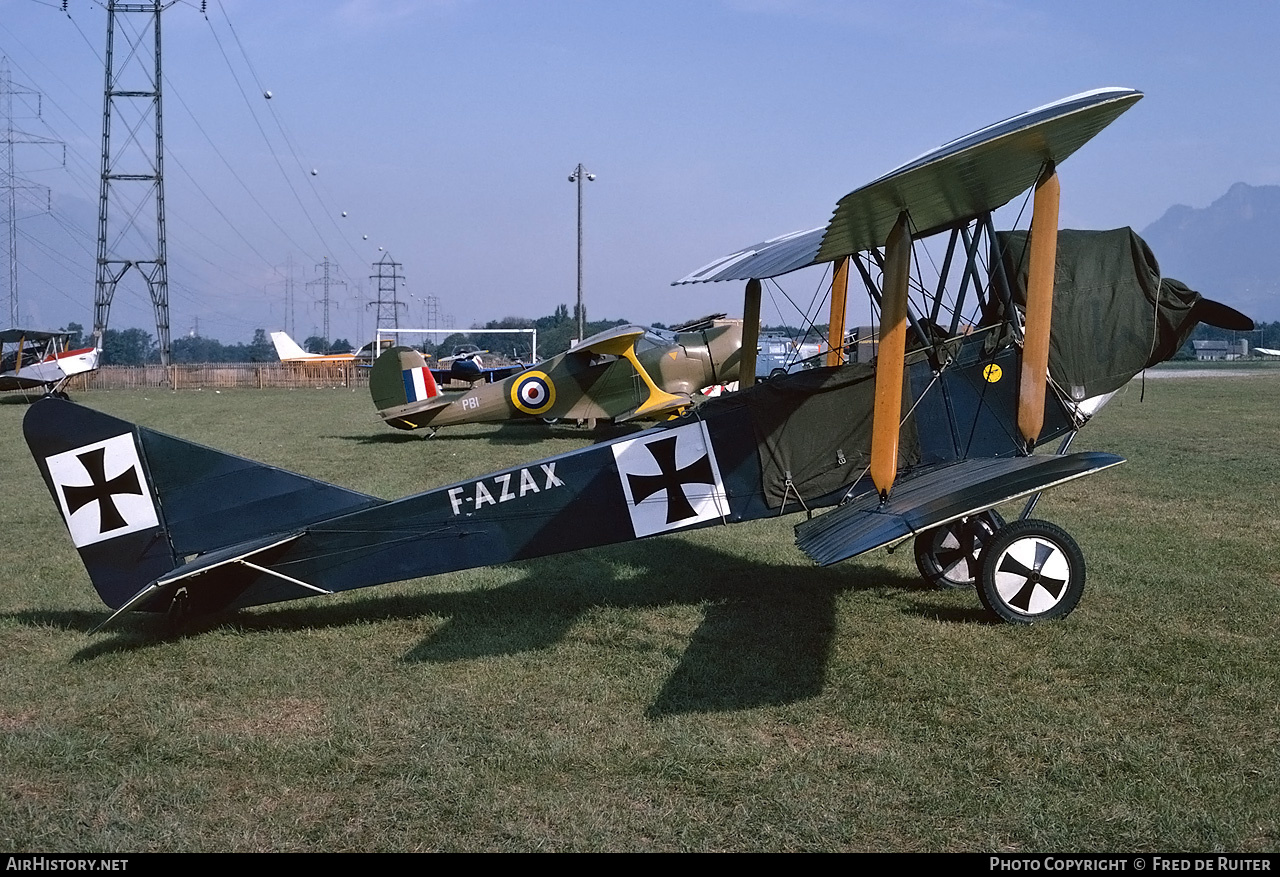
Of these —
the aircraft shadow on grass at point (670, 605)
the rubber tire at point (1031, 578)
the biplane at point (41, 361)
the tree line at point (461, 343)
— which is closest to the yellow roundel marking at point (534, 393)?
the aircraft shadow on grass at point (670, 605)

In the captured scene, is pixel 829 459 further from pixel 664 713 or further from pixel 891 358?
pixel 664 713

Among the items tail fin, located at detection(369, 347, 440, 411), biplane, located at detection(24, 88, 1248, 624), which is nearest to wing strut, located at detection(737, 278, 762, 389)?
biplane, located at detection(24, 88, 1248, 624)

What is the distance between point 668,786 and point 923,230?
14.0 ft

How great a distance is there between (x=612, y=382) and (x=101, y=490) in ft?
41.3

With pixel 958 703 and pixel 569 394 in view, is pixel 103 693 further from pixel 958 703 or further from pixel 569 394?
pixel 569 394

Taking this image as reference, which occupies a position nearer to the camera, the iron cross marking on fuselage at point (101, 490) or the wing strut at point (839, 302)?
the iron cross marking on fuselage at point (101, 490)

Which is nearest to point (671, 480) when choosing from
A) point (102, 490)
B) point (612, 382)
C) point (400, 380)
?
point (102, 490)

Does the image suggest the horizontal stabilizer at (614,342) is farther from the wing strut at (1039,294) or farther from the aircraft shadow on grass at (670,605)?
the wing strut at (1039,294)

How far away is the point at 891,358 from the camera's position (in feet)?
18.5

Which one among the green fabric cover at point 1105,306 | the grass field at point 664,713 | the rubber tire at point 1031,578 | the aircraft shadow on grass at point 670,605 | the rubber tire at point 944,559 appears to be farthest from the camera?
the rubber tire at point 944,559

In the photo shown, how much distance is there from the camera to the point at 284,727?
4699 mm

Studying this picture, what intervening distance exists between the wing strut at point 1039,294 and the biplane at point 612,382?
11380 millimetres

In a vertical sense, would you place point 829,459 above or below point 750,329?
below

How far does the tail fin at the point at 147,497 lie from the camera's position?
571 cm
